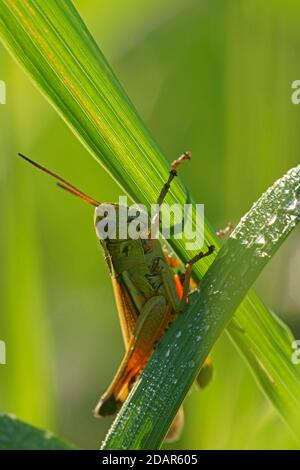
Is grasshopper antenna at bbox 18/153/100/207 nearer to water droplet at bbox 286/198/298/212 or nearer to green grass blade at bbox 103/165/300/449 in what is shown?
green grass blade at bbox 103/165/300/449

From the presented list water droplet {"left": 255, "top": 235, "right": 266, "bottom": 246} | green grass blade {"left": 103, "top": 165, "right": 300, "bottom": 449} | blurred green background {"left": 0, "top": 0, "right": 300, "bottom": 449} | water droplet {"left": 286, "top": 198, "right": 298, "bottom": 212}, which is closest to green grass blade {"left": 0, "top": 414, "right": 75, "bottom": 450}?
green grass blade {"left": 103, "top": 165, "right": 300, "bottom": 449}

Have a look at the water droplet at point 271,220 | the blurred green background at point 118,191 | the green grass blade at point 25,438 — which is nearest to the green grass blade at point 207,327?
the water droplet at point 271,220

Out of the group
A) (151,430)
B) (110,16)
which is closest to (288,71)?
(110,16)

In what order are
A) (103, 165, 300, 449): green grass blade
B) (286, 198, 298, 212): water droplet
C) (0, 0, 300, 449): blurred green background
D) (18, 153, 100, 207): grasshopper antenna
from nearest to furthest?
(103, 165, 300, 449): green grass blade → (286, 198, 298, 212): water droplet → (18, 153, 100, 207): grasshopper antenna → (0, 0, 300, 449): blurred green background

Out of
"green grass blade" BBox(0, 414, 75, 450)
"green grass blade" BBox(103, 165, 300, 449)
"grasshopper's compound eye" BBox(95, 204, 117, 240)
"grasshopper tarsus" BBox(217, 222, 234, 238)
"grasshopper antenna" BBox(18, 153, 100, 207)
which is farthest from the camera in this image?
"grasshopper tarsus" BBox(217, 222, 234, 238)
